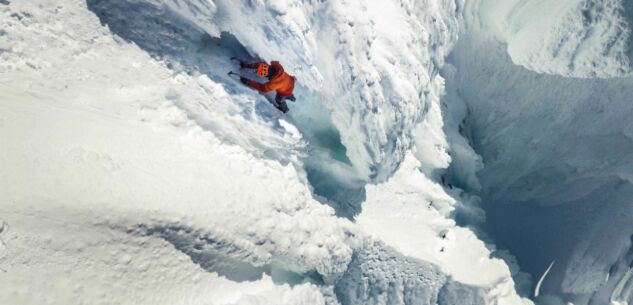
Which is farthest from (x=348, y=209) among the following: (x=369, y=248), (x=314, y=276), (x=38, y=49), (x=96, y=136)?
(x=38, y=49)

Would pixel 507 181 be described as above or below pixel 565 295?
above

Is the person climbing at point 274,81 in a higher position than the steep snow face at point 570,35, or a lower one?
lower

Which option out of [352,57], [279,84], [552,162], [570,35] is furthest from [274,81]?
[552,162]

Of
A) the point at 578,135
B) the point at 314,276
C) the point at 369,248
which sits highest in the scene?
the point at 578,135

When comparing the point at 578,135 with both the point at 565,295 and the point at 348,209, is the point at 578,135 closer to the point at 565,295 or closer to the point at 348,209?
the point at 565,295

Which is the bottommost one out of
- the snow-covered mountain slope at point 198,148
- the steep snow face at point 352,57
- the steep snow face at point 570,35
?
the snow-covered mountain slope at point 198,148

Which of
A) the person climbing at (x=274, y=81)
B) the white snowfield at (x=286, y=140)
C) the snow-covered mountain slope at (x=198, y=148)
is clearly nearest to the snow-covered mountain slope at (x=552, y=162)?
the white snowfield at (x=286, y=140)

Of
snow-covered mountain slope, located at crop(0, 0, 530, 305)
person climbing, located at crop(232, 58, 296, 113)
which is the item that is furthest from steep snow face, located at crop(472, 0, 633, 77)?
person climbing, located at crop(232, 58, 296, 113)

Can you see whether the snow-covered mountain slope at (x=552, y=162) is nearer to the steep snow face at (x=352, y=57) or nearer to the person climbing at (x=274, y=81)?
the steep snow face at (x=352, y=57)
